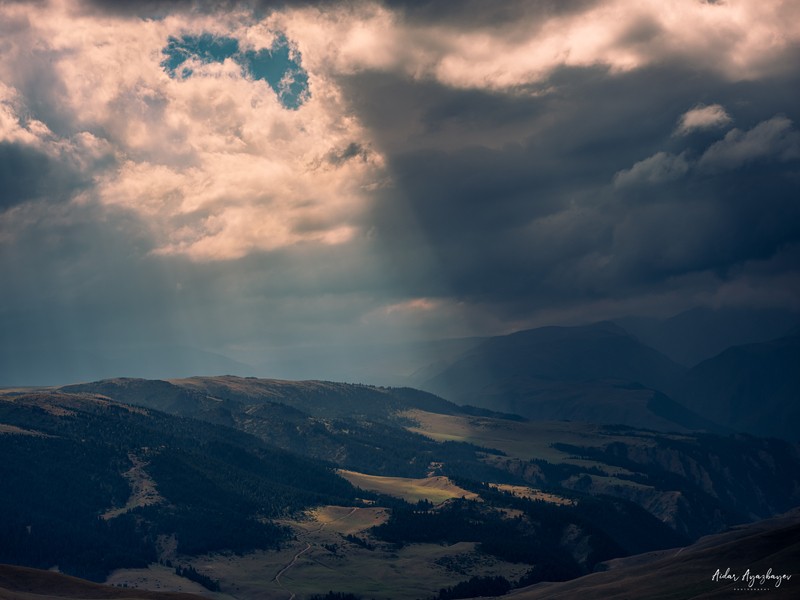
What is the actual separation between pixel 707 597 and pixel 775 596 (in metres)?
22.0

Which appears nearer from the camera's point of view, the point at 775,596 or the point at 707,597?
the point at 775,596

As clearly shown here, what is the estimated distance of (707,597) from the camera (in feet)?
652

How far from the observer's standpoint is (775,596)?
179 meters
